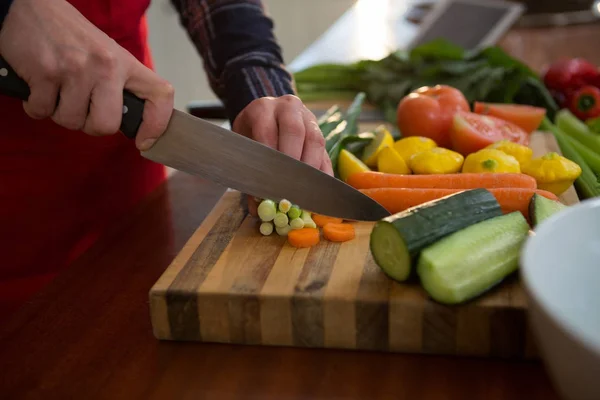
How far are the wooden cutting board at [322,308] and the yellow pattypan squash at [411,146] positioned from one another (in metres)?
0.52

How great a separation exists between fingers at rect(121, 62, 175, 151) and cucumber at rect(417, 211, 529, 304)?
575 millimetres

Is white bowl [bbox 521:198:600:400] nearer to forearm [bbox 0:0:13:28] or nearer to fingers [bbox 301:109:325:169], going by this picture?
fingers [bbox 301:109:325:169]

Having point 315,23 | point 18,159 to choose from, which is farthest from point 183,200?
point 315,23

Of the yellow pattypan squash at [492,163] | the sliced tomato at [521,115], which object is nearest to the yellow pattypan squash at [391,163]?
the yellow pattypan squash at [492,163]

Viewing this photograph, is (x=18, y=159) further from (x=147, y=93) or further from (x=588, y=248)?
(x=588, y=248)

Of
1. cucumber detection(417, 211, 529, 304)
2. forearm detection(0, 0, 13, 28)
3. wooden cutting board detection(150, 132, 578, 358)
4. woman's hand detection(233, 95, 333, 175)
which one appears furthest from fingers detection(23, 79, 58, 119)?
cucumber detection(417, 211, 529, 304)

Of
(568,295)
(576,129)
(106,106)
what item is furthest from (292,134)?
(576,129)

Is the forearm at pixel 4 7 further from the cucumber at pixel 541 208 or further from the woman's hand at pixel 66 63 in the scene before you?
the cucumber at pixel 541 208

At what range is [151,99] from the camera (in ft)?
4.08

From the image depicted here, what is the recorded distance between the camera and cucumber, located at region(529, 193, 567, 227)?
52.0 inches

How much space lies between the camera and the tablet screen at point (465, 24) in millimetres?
3160

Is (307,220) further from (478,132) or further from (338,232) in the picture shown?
(478,132)

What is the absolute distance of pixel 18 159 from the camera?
71.5 inches

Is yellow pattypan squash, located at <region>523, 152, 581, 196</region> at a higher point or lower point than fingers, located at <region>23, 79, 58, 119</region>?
lower
